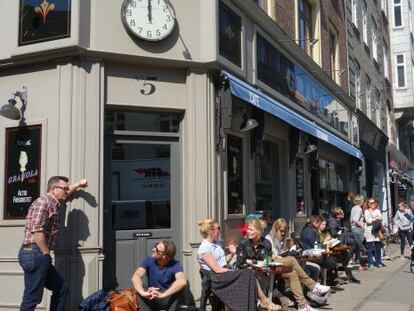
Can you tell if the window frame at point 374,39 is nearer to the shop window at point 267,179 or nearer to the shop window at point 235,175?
the shop window at point 267,179

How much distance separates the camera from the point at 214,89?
8109 mm

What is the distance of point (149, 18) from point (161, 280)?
3.63 metres

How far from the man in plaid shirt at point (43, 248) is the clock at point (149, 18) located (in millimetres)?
2333

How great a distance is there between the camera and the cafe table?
692cm

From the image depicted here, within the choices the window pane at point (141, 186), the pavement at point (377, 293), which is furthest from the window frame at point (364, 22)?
the window pane at point (141, 186)

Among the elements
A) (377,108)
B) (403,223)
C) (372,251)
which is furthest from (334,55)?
(377,108)

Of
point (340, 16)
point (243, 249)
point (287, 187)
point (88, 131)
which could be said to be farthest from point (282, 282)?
point (340, 16)

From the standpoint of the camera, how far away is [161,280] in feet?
20.1

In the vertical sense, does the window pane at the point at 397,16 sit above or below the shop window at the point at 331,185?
above

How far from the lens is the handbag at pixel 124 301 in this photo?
6.28 m

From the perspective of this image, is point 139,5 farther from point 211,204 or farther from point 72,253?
point 72,253

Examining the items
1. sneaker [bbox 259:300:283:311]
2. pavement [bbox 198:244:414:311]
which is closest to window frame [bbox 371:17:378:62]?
pavement [bbox 198:244:414:311]

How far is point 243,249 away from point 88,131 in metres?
2.57

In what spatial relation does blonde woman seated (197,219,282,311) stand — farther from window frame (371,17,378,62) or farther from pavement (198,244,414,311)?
window frame (371,17,378,62)
